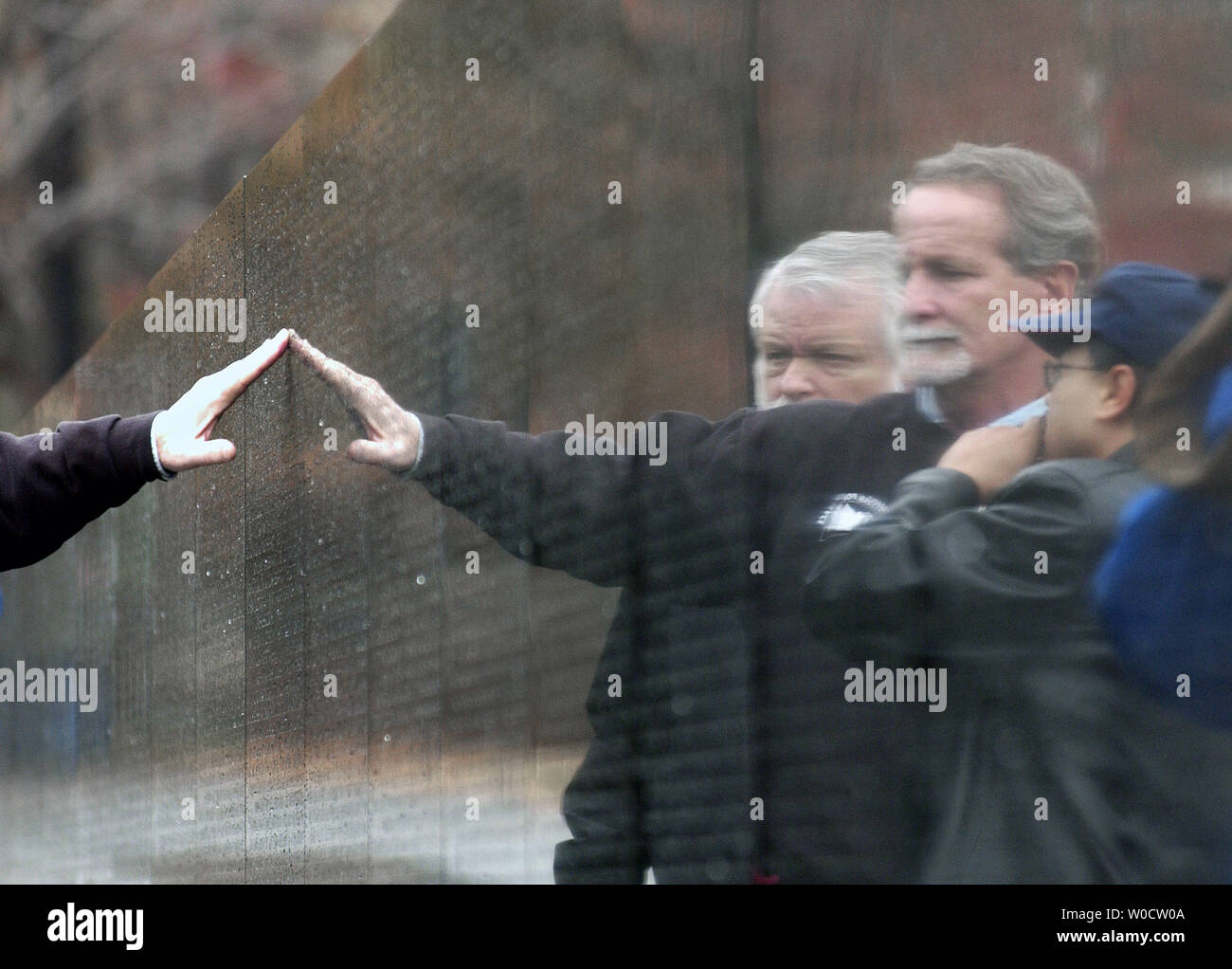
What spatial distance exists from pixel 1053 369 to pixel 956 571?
34cm

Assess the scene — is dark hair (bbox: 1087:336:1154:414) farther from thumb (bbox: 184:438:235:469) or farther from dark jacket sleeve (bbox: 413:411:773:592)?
thumb (bbox: 184:438:235:469)

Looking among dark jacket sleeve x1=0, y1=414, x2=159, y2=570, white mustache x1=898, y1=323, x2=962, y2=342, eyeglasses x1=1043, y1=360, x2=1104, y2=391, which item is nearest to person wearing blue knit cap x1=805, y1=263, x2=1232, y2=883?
eyeglasses x1=1043, y1=360, x2=1104, y2=391

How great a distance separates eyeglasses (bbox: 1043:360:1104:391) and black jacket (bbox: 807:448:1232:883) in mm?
122

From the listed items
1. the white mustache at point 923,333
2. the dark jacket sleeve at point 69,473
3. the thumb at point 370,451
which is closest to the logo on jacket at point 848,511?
the white mustache at point 923,333

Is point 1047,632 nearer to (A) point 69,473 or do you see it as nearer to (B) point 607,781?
(B) point 607,781

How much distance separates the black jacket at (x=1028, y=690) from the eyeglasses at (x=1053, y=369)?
12cm

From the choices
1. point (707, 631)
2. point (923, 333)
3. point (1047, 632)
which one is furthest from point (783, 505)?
point (1047, 632)

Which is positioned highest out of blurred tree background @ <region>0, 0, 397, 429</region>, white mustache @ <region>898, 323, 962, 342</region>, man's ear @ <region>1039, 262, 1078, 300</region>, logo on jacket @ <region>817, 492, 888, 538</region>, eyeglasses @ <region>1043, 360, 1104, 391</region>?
blurred tree background @ <region>0, 0, 397, 429</region>

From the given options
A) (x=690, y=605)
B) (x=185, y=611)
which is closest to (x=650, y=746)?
(x=690, y=605)

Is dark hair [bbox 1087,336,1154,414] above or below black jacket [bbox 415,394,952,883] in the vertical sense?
above

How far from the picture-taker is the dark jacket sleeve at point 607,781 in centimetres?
237

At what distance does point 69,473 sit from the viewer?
2.27 meters

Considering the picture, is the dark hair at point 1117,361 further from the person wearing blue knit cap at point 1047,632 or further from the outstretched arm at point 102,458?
the outstretched arm at point 102,458

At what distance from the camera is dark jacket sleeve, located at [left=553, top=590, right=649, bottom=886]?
7.76ft
